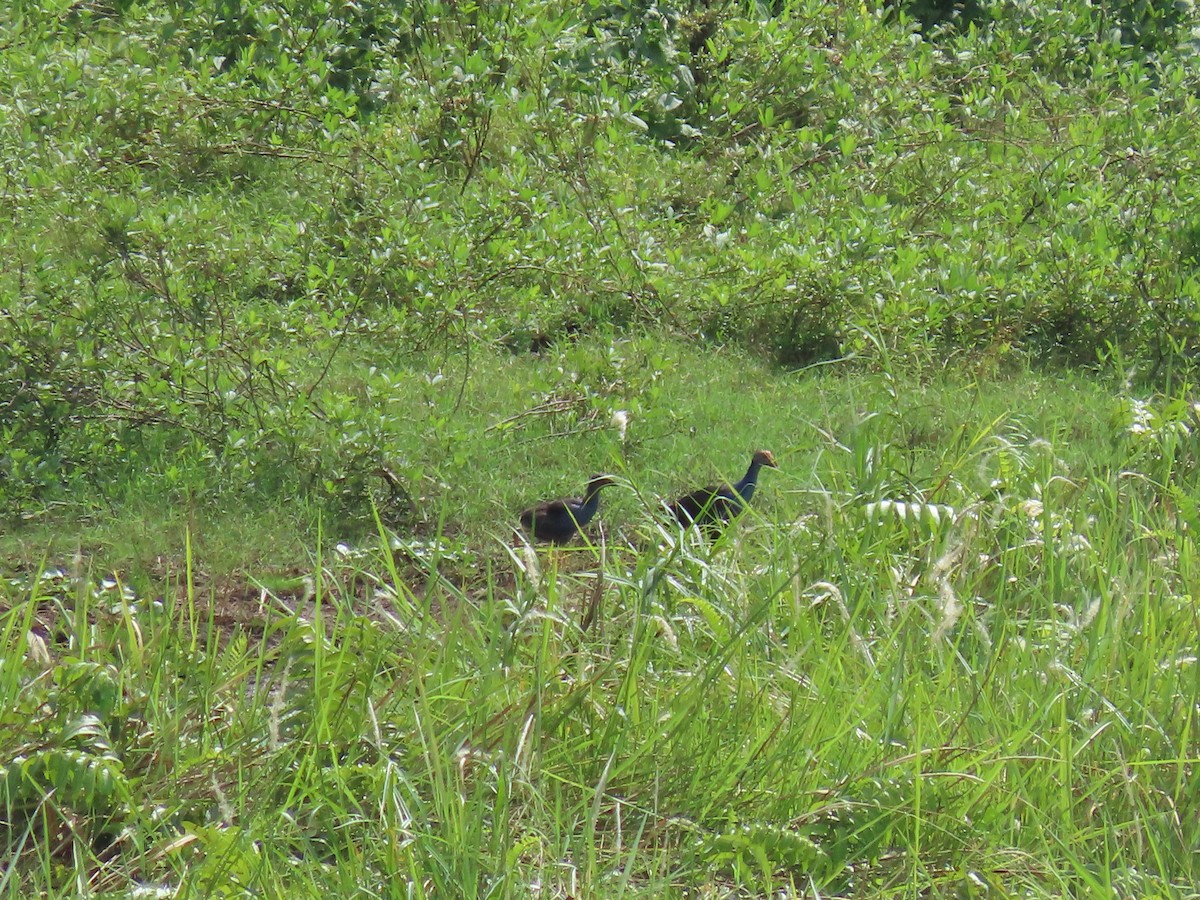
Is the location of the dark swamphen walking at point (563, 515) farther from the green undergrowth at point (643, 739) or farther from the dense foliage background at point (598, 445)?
the green undergrowth at point (643, 739)

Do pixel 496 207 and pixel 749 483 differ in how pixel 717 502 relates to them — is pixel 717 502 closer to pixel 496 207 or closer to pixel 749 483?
pixel 749 483

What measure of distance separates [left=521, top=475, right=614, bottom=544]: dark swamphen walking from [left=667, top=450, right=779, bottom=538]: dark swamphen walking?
29 centimetres

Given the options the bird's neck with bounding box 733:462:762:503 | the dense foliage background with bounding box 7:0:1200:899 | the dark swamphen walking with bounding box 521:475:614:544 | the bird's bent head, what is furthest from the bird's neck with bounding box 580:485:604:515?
the bird's bent head

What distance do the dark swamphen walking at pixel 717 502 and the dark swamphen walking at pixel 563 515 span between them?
29 centimetres

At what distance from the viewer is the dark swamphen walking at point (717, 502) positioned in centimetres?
555

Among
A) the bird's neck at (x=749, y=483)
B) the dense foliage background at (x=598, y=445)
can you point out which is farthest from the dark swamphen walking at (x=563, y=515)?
the bird's neck at (x=749, y=483)

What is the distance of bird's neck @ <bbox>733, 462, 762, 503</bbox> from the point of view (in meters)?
6.01

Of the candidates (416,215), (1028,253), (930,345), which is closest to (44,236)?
(416,215)

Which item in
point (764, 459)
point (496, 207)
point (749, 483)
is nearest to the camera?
point (749, 483)

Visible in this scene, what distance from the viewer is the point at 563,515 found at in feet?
19.3

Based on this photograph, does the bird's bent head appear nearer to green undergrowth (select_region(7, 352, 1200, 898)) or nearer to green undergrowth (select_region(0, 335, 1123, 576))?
green undergrowth (select_region(0, 335, 1123, 576))

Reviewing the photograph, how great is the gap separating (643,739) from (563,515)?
205cm

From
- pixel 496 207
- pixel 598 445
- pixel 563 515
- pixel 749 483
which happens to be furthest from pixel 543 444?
pixel 496 207

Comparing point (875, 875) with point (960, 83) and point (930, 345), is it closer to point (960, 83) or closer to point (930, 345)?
point (930, 345)
